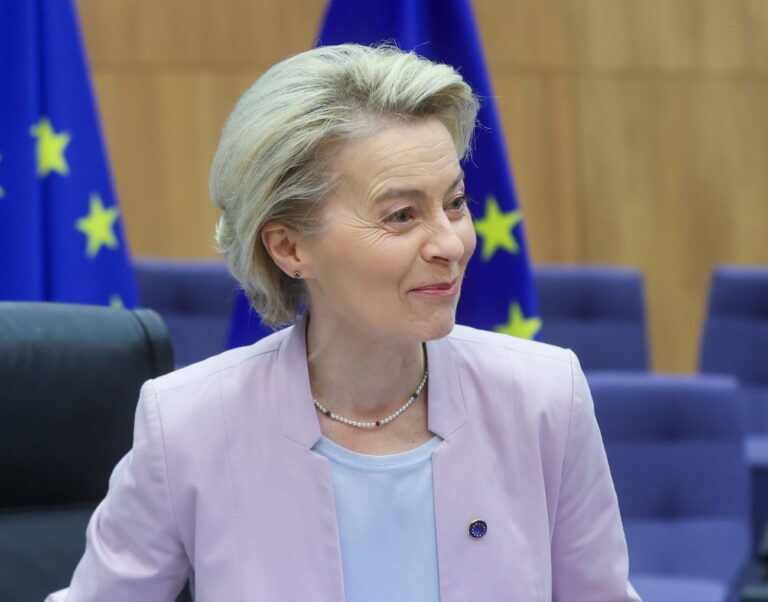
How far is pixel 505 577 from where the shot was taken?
1.60 m

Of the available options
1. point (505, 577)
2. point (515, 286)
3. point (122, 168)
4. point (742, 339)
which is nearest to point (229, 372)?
point (505, 577)

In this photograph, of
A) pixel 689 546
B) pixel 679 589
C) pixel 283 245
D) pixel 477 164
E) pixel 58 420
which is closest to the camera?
pixel 283 245

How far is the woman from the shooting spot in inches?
61.0

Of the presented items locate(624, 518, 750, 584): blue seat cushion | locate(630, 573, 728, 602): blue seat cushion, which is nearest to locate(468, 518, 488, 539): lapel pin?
locate(630, 573, 728, 602): blue seat cushion

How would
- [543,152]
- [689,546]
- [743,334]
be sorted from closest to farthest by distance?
[689,546] < [743,334] < [543,152]

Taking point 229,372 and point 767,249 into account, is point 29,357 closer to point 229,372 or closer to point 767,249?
point 229,372

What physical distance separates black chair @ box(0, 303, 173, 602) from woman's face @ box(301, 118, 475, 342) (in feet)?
1.24

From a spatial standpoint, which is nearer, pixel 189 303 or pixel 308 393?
pixel 308 393

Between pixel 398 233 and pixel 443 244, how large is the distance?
57 millimetres

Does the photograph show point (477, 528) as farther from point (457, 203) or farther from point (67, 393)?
point (67, 393)

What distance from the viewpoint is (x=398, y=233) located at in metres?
1.54

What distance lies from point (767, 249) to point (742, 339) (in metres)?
1.60

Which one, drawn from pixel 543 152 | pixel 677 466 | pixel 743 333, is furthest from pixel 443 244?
pixel 543 152

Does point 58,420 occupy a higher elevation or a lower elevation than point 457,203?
lower
